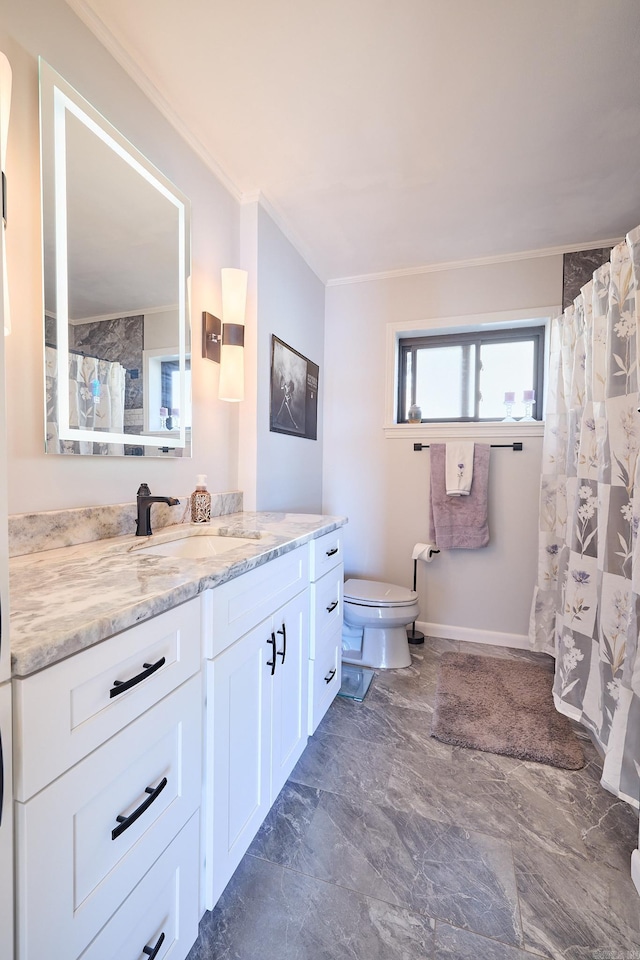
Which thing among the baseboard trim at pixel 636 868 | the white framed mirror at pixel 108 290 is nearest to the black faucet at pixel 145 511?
the white framed mirror at pixel 108 290

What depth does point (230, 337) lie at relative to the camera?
1.79 m

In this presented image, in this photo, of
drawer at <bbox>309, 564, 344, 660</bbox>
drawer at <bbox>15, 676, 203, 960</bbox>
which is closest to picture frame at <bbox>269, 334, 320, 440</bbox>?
drawer at <bbox>309, 564, 344, 660</bbox>

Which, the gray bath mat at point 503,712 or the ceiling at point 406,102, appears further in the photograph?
the gray bath mat at point 503,712

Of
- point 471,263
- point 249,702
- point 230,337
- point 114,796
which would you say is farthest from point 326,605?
point 471,263

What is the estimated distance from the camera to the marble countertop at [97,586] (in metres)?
0.54

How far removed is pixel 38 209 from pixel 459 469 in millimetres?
2221

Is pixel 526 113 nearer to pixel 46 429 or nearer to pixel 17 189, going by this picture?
Answer: pixel 17 189

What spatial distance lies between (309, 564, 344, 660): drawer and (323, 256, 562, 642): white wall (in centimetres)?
101

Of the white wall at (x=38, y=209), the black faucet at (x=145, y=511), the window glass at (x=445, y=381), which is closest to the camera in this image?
the white wall at (x=38, y=209)

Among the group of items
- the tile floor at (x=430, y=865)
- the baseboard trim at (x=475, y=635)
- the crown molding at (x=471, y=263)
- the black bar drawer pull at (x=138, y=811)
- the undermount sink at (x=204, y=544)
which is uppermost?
the crown molding at (x=471, y=263)

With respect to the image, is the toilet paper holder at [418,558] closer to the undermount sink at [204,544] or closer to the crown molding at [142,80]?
the undermount sink at [204,544]

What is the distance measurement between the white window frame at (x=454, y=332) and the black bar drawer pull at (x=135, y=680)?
2.22 meters

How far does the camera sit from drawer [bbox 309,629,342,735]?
153cm

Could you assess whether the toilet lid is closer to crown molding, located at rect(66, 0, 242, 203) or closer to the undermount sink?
the undermount sink
